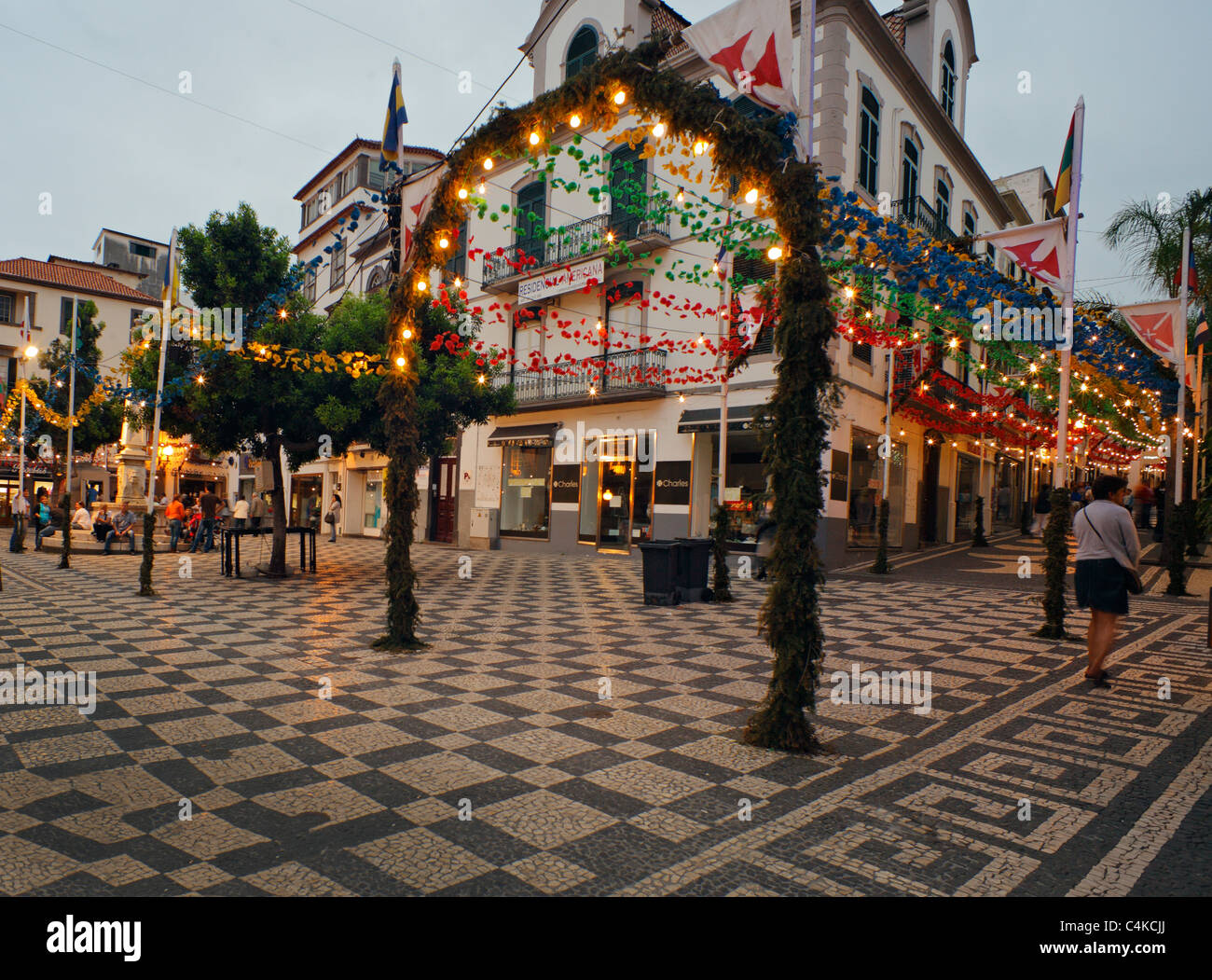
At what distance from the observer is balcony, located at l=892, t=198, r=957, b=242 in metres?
18.7

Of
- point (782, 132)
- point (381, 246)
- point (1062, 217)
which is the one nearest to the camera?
point (782, 132)

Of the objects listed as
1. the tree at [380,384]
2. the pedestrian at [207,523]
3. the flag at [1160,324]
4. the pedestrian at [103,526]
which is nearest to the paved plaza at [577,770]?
the tree at [380,384]

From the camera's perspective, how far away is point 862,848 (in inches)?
131

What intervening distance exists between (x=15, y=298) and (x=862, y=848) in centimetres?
4726

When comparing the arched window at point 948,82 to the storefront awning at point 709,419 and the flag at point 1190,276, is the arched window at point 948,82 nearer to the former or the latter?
the flag at point 1190,276

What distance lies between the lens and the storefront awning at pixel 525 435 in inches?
854

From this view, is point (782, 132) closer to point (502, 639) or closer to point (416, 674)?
point (416, 674)

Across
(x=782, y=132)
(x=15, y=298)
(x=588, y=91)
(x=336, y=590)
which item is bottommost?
(x=336, y=590)

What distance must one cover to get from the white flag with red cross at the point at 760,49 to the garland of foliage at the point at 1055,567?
5.77 meters

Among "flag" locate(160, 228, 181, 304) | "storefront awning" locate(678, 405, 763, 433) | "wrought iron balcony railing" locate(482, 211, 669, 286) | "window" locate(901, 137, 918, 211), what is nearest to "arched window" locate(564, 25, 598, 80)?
"wrought iron balcony railing" locate(482, 211, 669, 286)

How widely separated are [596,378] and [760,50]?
1432 cm

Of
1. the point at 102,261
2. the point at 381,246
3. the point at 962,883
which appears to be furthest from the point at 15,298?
the point at 962,883

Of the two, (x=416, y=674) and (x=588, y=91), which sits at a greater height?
(x=588, y=91)
